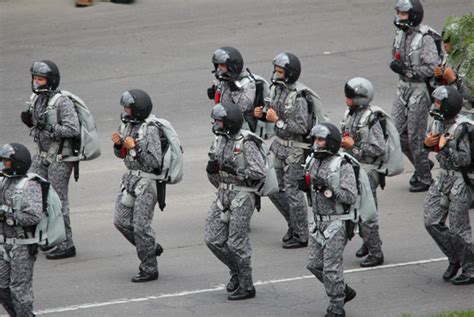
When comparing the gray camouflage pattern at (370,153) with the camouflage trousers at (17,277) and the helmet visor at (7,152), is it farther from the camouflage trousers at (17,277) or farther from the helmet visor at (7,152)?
the helmet visor at (7,152)

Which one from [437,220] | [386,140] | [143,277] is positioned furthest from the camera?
[386,140]

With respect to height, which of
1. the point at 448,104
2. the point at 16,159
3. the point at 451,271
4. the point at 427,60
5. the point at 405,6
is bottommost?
the point at 451,271

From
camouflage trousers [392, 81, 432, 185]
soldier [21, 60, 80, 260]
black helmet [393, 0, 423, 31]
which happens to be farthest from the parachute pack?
black helmet [393, 0, 423, 31]

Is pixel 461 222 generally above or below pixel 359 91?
below

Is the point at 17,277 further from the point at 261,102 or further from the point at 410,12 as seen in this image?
the point at 410,12

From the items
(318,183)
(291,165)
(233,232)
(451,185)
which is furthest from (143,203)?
(451,185)

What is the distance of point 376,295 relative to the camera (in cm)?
1509

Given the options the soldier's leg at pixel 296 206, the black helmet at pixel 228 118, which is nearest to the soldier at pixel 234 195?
the black helmet at pixel 228 118

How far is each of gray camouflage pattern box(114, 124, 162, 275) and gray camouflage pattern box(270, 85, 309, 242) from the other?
1895 mm

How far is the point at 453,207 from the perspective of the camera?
15141mm

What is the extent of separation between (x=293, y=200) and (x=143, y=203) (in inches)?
81.9

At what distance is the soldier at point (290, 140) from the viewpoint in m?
16.8

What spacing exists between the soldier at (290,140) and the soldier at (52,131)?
2403 mm

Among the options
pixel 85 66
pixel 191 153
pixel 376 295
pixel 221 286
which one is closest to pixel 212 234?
pixel 221 286
